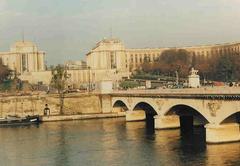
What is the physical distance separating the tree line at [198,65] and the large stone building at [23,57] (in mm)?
38024

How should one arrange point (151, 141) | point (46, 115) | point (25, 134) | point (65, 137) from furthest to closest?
point (46, 115), point (25, 134), point (65, 137), point (151, 141)

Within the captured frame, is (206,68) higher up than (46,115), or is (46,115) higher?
(206,68)

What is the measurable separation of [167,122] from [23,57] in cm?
12299

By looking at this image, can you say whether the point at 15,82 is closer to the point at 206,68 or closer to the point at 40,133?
the point at 206,68

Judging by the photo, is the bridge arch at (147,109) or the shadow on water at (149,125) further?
the bridge arch at (147,109)

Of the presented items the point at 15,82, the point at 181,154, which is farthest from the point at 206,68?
the point at 181,154

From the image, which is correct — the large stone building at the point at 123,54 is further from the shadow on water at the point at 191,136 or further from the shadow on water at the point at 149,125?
the shadow on water at the point at 191,136

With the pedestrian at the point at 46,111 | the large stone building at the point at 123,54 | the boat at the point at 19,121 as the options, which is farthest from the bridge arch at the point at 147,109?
the large stone building at the point at 123,54

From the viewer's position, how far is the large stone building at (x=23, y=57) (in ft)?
573

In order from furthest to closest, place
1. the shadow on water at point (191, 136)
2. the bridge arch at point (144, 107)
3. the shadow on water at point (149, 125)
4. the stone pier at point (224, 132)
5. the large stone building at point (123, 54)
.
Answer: the large stone building at point (123, 54), the bridge arch at point (144, 107), the shadow on water at point (149, 125), the shadow on water at point (191, 136), the stone pier at point (224, 132)

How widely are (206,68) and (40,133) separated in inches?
2727

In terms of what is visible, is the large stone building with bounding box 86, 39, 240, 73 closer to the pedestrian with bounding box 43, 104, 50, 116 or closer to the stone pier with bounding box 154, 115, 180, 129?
the pedestrian with bounding box 43, 104, 50, 116

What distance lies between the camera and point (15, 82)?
430ft

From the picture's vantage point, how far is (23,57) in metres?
175
